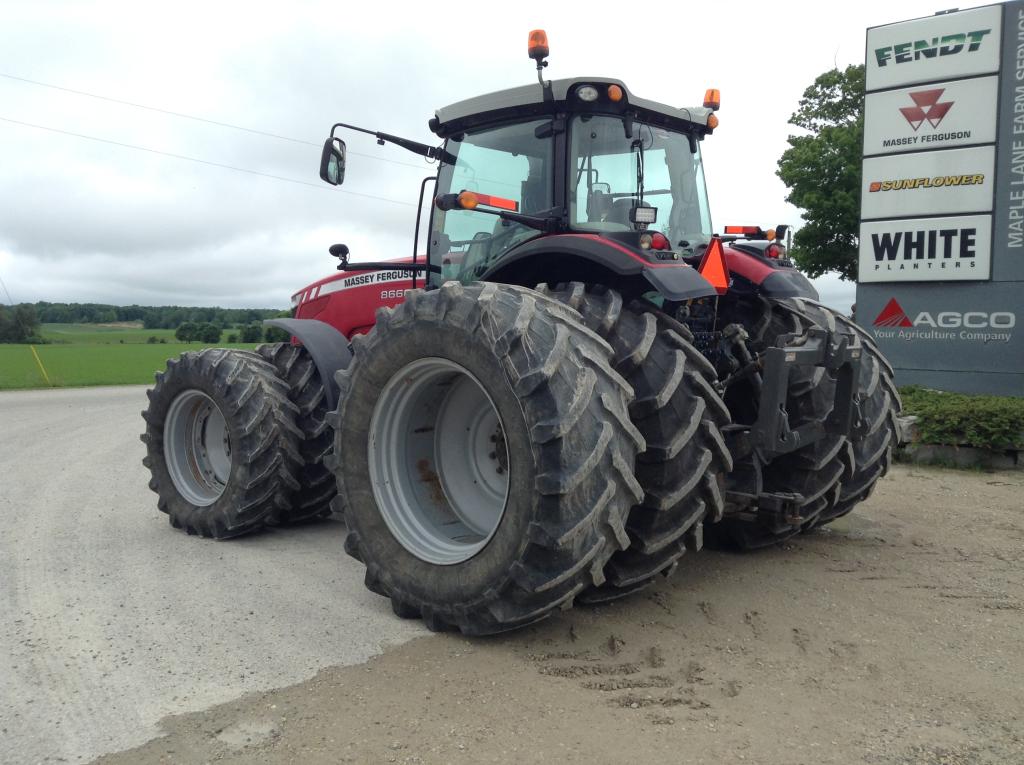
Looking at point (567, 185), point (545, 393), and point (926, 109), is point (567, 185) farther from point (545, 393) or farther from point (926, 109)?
point (926, 109)

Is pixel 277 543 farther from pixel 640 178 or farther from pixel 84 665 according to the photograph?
pixel 640 178

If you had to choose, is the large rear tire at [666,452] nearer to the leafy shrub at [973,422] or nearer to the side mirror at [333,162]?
the side mirror at [333,162]

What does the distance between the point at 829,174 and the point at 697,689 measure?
73.5 ft

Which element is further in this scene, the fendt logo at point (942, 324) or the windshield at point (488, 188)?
the fendt logo at point (942, 324)

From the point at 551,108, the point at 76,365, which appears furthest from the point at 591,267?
the point at 76,365

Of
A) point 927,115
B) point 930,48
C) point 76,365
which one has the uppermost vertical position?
point 930,48

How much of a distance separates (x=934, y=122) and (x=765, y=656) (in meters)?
8.70

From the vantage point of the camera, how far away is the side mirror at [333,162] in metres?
4.87

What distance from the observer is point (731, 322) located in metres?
4.76

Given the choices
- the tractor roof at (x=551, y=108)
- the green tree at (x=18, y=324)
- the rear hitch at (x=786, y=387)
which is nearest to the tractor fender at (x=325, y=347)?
the tractor roof at (x=551, y=108)

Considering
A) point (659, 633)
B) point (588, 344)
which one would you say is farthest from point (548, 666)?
point (588, 344)

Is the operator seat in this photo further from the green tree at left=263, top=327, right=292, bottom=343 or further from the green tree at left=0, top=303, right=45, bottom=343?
the green tree at left=0, top=303, right=45, bottom=343

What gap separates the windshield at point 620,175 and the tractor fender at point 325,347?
1.93 m

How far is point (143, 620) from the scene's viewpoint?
373 centimetres
